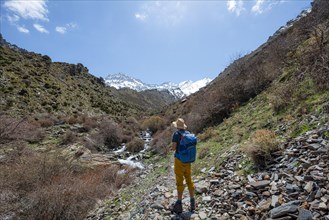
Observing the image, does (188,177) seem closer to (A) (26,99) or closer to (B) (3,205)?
(B) (3,205)

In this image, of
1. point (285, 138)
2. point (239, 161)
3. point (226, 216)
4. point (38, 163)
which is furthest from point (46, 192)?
point (285, 138)

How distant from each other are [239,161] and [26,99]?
26659 mm

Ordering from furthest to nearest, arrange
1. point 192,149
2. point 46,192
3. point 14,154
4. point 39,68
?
point 39,68
point 14,154
point 46,192
point 192,149

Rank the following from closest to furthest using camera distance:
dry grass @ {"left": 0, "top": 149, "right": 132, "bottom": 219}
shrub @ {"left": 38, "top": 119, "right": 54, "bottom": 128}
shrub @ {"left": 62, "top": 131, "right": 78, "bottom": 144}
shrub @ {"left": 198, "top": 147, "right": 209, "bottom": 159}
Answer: dry grass @ {"left": 0, "top": 149, "right": 132, "bottom": 219} < shrub @ {"left": 198, "top": 147, "right": 209, "bottom": 159} < shrub @ {"left": 62, "top": 131, "right": 78, "bottom": 144} < shrub @ {"left": 38, "top": 119, "right": 54, "bottom": 128}

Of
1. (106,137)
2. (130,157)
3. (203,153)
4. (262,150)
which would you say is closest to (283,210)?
(262,150)

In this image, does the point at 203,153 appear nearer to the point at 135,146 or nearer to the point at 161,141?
the point at 161,141

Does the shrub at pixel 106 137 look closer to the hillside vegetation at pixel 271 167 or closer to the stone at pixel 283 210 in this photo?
the hillside vegetation at pixel 271 167

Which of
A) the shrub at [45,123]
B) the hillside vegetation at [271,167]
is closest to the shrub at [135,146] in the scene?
the shrub at [45,123]

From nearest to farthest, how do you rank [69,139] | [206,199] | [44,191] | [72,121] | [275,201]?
1. [275,201]
2. [206,199]
3. [44,191]
4. [69,139]
5. [72,121]

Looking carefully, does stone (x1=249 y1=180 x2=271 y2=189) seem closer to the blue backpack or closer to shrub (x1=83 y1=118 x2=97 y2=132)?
the blue backpack

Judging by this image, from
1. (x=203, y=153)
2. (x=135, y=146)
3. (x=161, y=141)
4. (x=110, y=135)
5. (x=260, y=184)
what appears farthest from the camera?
(x=110, y=135)

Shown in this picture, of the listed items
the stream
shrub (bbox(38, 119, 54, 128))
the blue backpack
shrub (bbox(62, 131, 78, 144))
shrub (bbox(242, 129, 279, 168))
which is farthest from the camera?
shrub (bbox(38, 119, 54, 128))

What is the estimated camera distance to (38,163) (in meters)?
10.1

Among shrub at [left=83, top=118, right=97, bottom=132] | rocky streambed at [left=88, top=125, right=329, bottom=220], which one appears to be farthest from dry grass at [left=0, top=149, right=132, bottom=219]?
shrub at [left=83, top=118, right=97, bottom=132]
